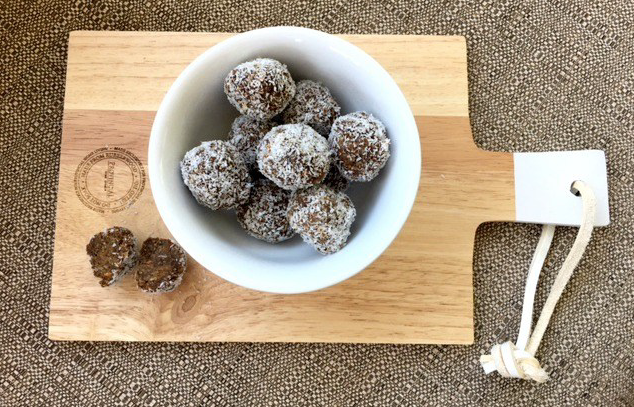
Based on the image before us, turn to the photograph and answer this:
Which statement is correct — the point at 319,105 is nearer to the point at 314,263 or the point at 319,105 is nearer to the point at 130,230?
the point at 314,263

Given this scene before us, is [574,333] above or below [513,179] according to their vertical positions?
below

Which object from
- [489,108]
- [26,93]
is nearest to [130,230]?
[26,93]

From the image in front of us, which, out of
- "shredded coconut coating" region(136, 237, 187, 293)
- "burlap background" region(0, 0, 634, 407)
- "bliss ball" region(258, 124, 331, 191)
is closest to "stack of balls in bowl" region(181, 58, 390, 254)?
"bliss ball" region(258, 124, 331, 191)

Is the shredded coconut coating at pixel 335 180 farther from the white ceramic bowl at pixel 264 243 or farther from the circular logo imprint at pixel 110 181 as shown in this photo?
the circular logo imprint at pixel 110 181

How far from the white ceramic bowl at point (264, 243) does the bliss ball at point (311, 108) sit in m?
0.03

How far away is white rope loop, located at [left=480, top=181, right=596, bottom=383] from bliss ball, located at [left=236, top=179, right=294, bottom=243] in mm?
398

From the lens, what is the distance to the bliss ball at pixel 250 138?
0.70 metres

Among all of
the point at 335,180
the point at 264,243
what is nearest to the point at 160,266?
the point at 264,243

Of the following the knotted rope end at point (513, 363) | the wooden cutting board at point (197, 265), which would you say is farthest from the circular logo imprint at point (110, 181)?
the knotted rope end at point (513, 363)

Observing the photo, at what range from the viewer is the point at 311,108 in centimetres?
70

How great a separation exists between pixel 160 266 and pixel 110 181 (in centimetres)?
15

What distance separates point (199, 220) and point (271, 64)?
0.20m

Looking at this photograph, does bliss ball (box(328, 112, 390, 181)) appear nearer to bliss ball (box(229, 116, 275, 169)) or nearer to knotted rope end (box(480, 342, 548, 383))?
bliss ball (box(229, 116, 275, 169))

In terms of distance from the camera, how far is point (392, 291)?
0.86 meters
